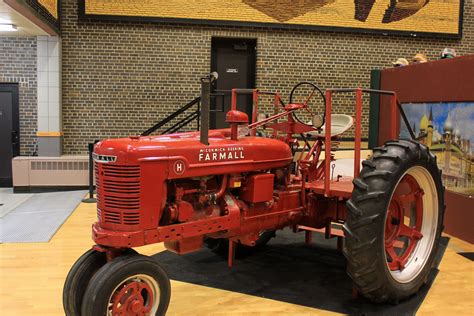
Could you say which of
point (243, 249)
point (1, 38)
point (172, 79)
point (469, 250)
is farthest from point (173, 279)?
point (1, 38)

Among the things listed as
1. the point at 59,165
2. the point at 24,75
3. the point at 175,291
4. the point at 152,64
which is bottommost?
the point at 175,291

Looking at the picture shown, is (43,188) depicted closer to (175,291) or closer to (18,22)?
(18,22)

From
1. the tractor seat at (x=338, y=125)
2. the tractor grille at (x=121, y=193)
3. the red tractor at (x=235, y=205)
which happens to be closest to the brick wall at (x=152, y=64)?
the tractor seat at (x=338, y=125)

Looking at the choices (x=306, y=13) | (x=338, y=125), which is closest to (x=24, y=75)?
(x=306, y=13)

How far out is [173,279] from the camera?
3461 mm

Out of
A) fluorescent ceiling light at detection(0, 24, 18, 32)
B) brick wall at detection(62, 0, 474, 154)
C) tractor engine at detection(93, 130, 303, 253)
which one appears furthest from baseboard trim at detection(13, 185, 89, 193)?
tractor engine at detection(93, 130, 303, 253)

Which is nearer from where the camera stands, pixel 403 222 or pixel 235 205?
pixel 235 205

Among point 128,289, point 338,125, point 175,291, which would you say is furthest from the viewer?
point 338,125

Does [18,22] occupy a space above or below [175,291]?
above

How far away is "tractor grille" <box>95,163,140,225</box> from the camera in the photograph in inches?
96.7

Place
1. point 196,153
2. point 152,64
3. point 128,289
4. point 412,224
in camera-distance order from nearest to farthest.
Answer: point 128,289 < point 196,153 < point 412,224 < point 152,64

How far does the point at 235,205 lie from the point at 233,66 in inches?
248

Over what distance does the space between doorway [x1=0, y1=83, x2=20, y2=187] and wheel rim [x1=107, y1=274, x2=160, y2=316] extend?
666cm

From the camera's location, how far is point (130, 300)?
7.80ft
